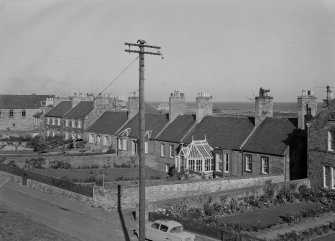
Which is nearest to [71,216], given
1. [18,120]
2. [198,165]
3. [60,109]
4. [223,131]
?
[198,165]

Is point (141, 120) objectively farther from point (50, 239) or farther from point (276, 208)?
point (276, 208)

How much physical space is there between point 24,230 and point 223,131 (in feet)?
86.2

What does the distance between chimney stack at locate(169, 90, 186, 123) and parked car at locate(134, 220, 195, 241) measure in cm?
3084

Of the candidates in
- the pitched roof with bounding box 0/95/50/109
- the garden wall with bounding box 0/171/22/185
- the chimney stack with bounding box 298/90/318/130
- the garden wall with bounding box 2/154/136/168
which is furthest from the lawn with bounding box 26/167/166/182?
the pitched roof with bounding box 0/95/50/109

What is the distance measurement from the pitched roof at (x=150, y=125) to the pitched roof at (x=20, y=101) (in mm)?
40390

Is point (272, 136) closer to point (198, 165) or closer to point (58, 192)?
point (198, 165)

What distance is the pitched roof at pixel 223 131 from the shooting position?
43.1 metres

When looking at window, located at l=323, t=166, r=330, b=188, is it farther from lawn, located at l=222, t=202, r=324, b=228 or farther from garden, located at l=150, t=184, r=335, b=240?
lawn, located at l=222, t=202, r=324, b=228

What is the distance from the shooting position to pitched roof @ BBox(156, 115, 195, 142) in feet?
161

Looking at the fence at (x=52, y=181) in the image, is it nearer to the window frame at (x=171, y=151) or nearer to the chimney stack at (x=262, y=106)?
the window frame at (x=171, y=151)

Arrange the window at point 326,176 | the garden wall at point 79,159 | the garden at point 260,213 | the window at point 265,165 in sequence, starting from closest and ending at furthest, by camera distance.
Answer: the garden at point 260,213, the window at point 326,176, the window at point 265,165, the garden wall at point 79,159

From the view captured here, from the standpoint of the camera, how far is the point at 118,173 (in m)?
46.8

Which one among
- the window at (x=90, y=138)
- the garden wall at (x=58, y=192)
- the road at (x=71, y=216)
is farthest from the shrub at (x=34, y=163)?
the window at (x=90, y=138)

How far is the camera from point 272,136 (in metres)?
40.2
